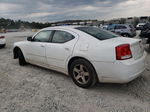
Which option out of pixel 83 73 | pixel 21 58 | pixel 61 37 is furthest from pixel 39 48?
pixel 83 73

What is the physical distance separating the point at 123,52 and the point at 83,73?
3.42ft

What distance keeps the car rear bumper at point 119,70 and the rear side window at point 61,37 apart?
3.41 ft

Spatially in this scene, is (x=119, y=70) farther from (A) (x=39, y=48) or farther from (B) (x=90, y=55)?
(A) (x=39, y=48)

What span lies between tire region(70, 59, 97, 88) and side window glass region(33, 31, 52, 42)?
4.30 feet

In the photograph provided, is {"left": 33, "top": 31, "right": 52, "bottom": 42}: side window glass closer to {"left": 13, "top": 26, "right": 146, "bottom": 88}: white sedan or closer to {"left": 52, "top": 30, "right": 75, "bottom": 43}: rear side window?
{"left": 13, "top": 26, "right": 146, "bottom": 88}: white sedan

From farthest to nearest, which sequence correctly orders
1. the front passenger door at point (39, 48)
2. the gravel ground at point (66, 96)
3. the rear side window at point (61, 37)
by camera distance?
the front passenger door at point (39, 48)
the rear side window at point (61, 37)
the gravel ground at point (66, 96)

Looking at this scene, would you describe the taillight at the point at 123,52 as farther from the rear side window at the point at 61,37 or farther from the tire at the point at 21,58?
the tire at the point at 21,58

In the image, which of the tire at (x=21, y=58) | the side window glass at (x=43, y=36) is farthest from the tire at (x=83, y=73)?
the tire at (x=21, y=58)

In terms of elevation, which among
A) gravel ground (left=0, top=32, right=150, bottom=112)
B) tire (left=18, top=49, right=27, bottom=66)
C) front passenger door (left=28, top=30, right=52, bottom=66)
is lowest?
gravel ground (left=0, top=32, right=150, bottom=112)

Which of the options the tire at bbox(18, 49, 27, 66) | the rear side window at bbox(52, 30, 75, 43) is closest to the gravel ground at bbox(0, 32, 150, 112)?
the rear side window at bbox(52, 30, 75, 43)

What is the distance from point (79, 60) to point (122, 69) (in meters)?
0.98

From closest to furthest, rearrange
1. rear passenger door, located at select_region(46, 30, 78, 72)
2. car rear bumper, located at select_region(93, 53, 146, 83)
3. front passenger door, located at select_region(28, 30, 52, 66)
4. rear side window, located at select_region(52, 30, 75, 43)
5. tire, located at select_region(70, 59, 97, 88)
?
car rear bumper, located at select_region(93, 53, 146, 83) < tire, located at select_region(70, 59, 97, 88) < rear passenger door, located at select_region(46, 30, 78, 72) < rear side window, located at select_region(52, 30, 75, 43) < front passenger door, located at select_region(28, 30, 52, 66)

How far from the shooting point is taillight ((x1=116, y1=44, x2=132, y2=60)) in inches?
111

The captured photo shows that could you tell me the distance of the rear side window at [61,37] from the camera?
366 cm
